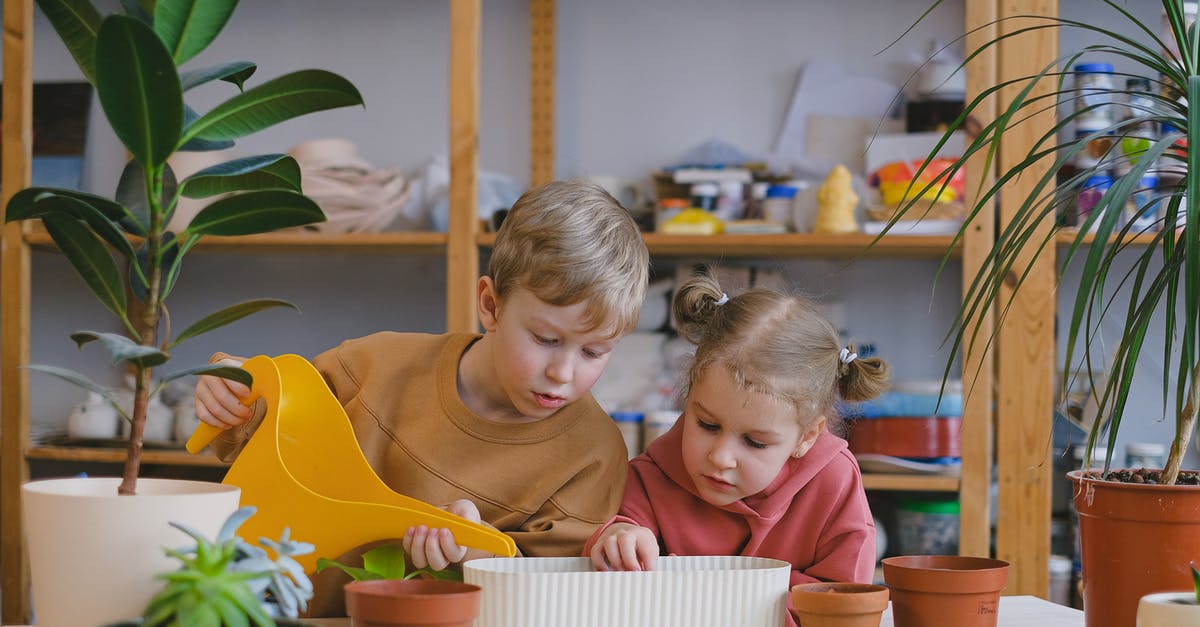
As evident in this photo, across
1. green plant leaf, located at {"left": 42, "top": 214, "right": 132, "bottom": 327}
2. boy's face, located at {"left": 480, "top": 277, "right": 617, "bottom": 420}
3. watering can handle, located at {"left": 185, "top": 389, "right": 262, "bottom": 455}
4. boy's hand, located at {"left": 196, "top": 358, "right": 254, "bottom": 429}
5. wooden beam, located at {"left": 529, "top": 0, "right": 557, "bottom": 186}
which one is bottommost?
watering can handle, located at {"left": 185, "top": 389, "right": 262, "bottom": 455}

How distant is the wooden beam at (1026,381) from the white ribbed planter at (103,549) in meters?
1.88

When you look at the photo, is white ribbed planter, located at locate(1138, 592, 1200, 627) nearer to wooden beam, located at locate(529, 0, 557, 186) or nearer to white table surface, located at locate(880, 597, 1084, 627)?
white table surface, located at locate(880, 597, 1084, 627)

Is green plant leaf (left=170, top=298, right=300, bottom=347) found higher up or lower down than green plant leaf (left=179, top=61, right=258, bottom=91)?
lower down

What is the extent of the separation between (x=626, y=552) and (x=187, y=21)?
553 mm

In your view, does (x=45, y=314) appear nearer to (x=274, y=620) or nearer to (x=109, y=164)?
(x=109, y=164)

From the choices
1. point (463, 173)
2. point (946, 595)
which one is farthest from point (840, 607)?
point (463, 173)

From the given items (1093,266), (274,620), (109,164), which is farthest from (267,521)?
(109,164)

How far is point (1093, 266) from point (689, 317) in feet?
1.82

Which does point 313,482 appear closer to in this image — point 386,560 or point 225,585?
point 386,560

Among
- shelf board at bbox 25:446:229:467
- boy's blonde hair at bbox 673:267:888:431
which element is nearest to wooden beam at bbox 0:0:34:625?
shelf board at bbox 25:446:229:467

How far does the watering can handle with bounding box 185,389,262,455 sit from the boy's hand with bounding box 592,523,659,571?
0.37 metres

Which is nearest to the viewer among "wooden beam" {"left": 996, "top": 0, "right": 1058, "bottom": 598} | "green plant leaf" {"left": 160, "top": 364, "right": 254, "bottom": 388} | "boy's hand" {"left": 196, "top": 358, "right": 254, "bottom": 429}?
"green plant leaf" {"left": 160, "top": 364, "right": 254, "bottom": 388}

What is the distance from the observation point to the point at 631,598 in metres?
0.80

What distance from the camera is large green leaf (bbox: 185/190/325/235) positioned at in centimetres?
77
